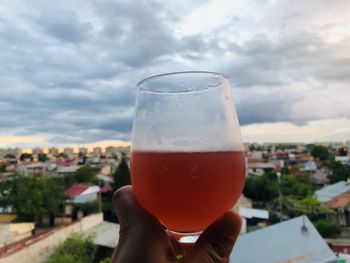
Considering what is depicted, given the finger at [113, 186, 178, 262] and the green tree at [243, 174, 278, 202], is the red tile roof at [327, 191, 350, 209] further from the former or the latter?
the finger at [113, 186, 178, 262]

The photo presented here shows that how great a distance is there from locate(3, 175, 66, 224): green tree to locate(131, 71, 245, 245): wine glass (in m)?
16.4

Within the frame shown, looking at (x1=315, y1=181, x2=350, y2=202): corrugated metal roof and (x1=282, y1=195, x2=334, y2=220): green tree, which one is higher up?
(x1=315, y1=181, x2=350, y2=202): corrugated metal roof

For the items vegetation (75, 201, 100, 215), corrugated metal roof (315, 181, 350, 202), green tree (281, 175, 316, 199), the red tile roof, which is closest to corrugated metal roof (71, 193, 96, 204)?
vegetation (75, 201, 100, 215)

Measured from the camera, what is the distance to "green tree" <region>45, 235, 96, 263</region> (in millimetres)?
9230

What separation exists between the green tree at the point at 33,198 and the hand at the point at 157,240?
16.3 metres

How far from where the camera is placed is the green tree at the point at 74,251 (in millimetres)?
9230

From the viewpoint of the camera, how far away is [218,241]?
0.91 meters

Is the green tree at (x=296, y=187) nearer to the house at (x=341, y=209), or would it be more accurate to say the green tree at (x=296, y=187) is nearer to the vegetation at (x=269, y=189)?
the vegetation at (x=269, y=189)

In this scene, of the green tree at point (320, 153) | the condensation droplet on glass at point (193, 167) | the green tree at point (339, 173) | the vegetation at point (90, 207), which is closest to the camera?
the condensation droplet on glass at point (193, 167)

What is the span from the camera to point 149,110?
2.84 feet

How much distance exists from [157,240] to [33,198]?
1649 centimetres

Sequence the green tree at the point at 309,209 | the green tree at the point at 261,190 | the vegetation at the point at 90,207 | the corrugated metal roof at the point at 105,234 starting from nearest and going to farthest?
the corrugated metal roof at the point at 105,234 → the green tree at the point at 309,209 → the vegetation at the point at 90,207 → the green tree at the point at 261,190

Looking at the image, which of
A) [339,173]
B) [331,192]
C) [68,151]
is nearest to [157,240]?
[331,192]

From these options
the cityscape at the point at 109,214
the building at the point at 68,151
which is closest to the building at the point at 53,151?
the building at the point at 68,151
